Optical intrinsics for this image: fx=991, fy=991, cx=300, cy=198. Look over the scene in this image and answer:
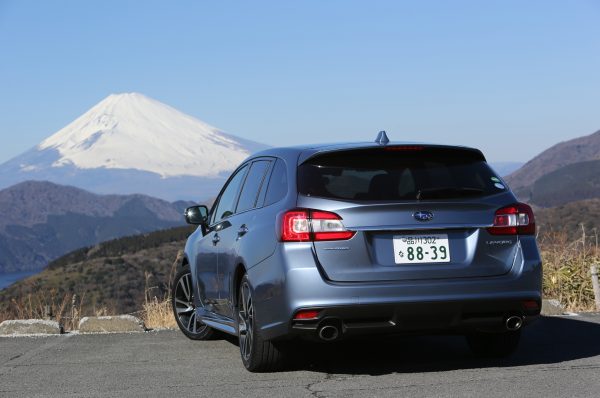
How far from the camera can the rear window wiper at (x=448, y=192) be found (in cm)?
630

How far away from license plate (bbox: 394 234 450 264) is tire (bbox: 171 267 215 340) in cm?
330

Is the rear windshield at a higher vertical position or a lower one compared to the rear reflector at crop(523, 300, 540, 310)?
higher

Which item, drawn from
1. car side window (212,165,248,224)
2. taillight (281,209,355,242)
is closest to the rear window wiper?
taillight (281,209,355,242)

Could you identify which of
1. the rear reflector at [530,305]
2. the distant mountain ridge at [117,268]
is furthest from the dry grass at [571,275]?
the distant mountain ridge at [117,268]

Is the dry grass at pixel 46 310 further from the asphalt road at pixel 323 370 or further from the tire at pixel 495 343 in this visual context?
the tire at pixel 495 343

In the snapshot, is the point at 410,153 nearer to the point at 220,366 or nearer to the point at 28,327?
the point at 220,366

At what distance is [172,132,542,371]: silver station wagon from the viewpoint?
6.05 meters

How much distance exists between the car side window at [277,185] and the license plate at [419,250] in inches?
34.0

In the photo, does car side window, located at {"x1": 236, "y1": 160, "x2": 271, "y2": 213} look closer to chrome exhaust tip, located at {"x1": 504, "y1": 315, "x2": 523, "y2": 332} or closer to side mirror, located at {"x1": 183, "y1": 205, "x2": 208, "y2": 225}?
side mirror, located at {"x1": 183, "y1": 205, "x2": 208, "y2": 225}

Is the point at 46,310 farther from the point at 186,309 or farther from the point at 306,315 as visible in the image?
the point at 306,315

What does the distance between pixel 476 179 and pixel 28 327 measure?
5662mm

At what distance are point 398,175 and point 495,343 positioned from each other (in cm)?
156

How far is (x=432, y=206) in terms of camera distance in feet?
20.4

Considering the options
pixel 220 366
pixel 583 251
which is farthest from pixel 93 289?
pixel 220 366
